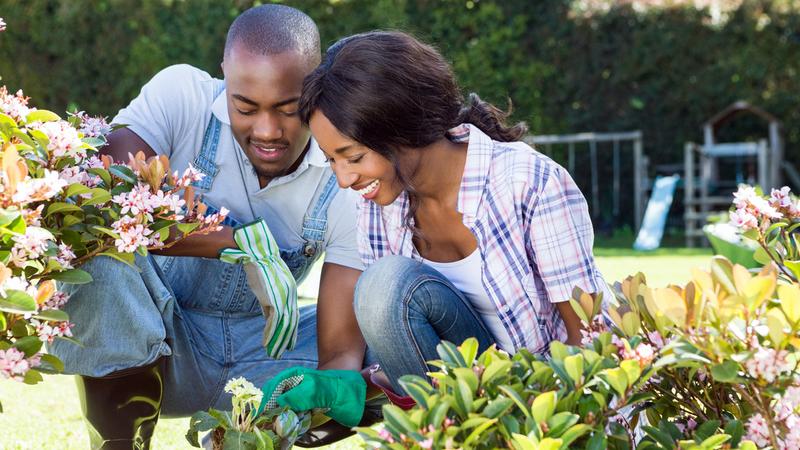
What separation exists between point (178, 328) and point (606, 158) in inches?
351

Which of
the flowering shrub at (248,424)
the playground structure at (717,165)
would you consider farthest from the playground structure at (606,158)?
the flowering shrub at (248,424)

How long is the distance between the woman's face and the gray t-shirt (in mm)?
484

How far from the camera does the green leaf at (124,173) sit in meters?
1.85

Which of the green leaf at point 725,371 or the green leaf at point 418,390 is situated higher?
the green leaf at point 725,371

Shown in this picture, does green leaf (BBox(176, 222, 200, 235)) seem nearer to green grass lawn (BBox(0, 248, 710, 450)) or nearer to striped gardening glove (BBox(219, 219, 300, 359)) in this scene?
striped gardening glove (BBox(219, 219, 300, 359))

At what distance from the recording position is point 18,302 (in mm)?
1498

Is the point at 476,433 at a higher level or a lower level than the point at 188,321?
higher

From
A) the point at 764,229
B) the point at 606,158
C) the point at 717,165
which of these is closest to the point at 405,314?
the point at 764,229

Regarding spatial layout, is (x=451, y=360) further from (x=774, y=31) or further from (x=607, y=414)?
(x=774, y=31)

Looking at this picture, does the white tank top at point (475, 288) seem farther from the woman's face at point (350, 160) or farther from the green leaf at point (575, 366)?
the green leaf at point (575, 366)

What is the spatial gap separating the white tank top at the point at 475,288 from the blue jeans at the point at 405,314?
0.38 ft

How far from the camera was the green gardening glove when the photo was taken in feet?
7.18

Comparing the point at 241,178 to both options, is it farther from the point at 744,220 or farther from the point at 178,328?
the point at 744,220

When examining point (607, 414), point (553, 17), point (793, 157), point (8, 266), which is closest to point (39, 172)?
point (8, 266)
